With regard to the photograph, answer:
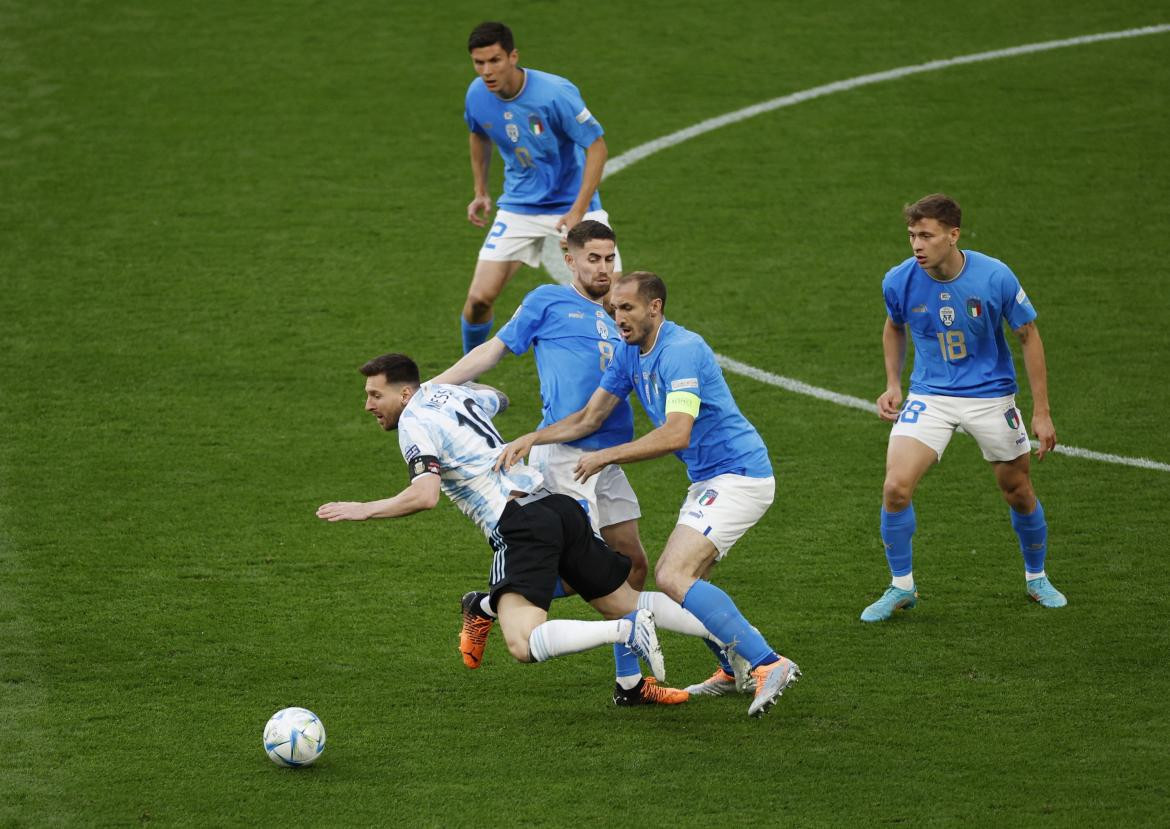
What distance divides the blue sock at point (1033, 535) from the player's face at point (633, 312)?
2.37 metres

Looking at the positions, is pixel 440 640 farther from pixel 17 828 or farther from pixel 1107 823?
pixel 1107 823

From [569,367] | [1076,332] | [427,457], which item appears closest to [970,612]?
[569,367]

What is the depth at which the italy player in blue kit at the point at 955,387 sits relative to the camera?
741 cm

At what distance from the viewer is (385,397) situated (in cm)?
654

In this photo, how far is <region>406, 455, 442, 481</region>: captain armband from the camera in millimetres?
6281

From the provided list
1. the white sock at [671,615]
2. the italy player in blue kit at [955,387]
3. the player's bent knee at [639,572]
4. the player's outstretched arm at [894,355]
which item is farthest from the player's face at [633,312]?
the player's outstretched arm at [894,355]

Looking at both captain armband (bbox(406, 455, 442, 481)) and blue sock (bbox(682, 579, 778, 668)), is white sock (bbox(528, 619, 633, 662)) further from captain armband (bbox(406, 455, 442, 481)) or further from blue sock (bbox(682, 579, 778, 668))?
captain armband (bbox(406, 455, 442, 481))

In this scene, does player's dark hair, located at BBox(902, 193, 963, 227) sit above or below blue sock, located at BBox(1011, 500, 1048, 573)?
above

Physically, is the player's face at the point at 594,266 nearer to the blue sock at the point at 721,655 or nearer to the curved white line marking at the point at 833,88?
the blue sock at the point at 721,655

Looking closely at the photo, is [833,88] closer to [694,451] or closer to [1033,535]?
[1033,535]

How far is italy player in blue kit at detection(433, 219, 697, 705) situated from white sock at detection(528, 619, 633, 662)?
0.73 m

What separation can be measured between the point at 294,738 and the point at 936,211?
3.72 m

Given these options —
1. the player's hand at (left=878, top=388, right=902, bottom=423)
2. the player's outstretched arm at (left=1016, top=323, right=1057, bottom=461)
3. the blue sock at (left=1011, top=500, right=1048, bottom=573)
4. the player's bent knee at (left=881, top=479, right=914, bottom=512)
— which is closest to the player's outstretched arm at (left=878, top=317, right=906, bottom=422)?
the player's hand at (left=878, top=388, right=902, bottom=423)

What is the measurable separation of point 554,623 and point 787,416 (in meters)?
4.41
